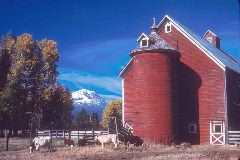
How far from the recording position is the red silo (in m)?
34.4

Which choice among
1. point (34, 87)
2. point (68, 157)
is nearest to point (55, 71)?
point (34, 87)

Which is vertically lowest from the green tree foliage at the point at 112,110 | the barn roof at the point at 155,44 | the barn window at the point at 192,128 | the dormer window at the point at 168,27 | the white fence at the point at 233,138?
the white fence at the point at 233,138

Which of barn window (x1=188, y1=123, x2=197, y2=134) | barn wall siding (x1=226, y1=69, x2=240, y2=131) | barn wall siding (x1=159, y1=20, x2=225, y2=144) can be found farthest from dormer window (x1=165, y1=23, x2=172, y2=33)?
barn window (x1=188, y1=123, x2=197, y2=134)

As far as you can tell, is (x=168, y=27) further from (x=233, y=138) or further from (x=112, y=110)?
(x=112, y=110)

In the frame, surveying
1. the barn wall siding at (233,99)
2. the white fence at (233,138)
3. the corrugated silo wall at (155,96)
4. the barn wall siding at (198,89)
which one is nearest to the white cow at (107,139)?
the corrugated silo wall at (155,96)

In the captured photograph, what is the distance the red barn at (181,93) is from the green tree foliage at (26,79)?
19.6 metres

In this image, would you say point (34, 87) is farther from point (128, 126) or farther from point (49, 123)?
point (128, 126)

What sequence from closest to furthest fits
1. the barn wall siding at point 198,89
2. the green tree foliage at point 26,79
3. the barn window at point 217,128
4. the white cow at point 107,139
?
the white cow at point 107,139
the barn window at point 217,128
the barn wall siding at point 198,89
the green tree foliage at point 26,79

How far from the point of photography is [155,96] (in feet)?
113

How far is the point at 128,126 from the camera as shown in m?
38.1

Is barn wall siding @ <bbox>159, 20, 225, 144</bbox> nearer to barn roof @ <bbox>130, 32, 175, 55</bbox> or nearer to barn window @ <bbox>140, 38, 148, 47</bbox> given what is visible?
barn roof @ <bbox>130, 32, 175, 55</bbox>

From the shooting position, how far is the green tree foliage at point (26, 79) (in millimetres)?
51531

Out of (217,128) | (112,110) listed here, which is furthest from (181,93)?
(112,110)

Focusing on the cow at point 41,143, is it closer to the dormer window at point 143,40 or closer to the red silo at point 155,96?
the red silo at point 155,96
